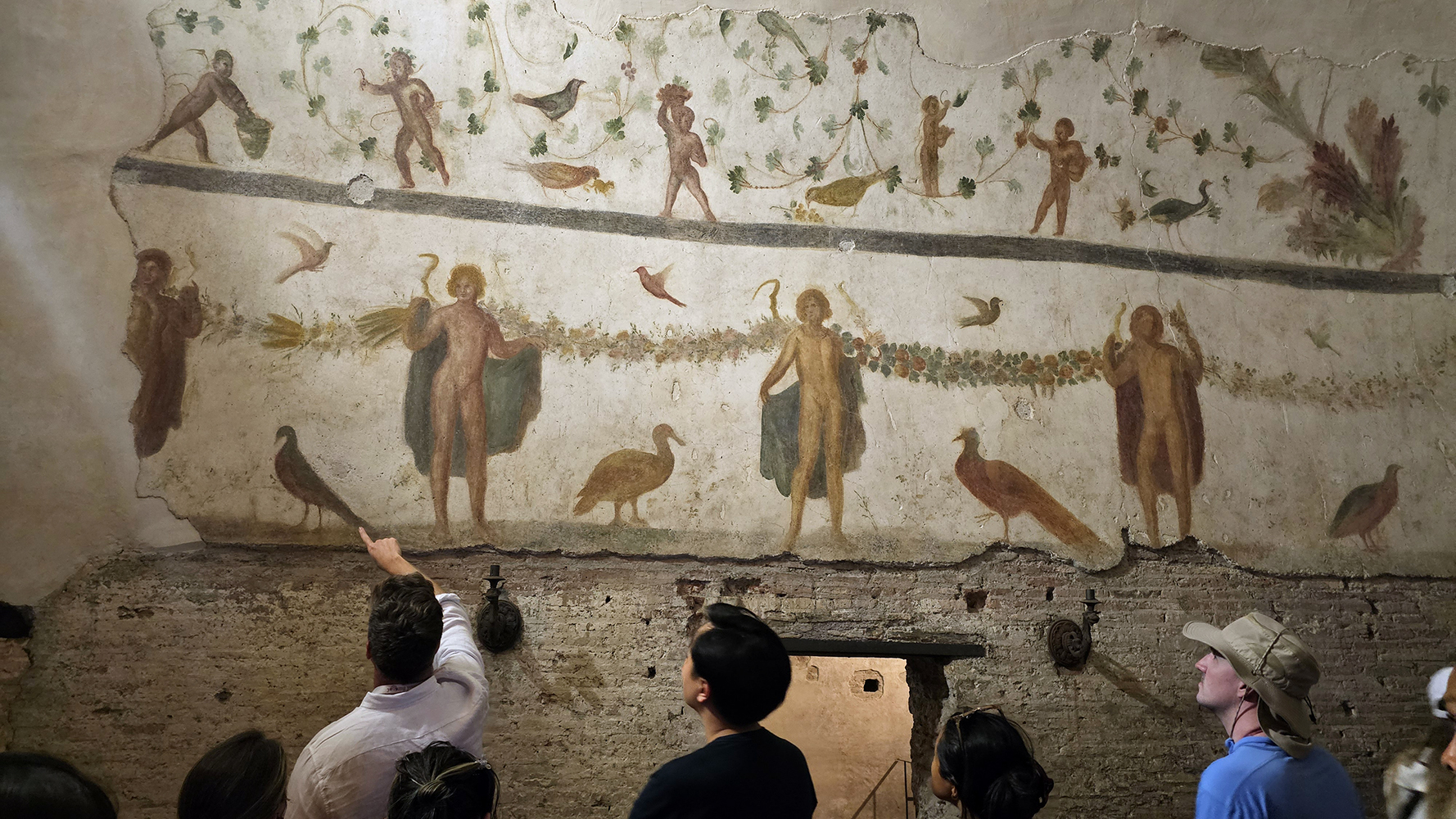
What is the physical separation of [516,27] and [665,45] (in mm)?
755

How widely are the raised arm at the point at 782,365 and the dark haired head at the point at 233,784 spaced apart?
10.3 feet

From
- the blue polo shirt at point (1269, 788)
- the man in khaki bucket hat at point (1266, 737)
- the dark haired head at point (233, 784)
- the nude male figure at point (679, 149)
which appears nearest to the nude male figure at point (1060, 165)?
the nude male figure at point (679, 149)

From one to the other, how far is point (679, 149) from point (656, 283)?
0.72 metres

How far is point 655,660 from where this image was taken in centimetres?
430

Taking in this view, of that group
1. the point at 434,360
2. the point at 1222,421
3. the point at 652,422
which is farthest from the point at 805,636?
the point at 1222,421

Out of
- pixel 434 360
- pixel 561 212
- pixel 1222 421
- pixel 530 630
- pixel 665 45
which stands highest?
pixel 665 45

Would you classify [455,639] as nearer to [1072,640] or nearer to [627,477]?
[627,477]

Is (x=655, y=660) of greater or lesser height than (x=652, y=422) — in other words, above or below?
below

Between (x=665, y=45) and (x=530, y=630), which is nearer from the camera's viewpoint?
(x=530, y=630)

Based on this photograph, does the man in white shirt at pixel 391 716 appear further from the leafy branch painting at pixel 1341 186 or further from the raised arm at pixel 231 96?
the leafy branch painting at pixel 1341 186

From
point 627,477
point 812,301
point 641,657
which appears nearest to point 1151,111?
point 812,301

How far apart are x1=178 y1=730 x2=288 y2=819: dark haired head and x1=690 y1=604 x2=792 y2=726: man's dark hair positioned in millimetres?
865

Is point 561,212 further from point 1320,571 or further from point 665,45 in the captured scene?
point 1320,571

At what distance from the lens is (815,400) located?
4684mm
